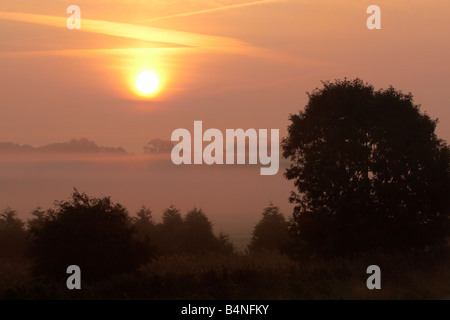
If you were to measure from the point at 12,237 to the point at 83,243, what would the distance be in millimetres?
40205

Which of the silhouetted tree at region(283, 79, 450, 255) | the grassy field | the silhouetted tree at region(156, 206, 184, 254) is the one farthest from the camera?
the silhouetted tree at region(156, 206, 184, 254)

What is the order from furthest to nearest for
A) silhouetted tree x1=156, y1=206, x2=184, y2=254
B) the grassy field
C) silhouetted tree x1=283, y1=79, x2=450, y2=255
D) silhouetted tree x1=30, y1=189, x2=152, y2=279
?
1. silhouetted tree x1=156, y1=206, x2=184, y2=254
2. silhouetted tree x1=283, y1=79, x2=450, y2=255
3. silhouetted tree x1=30, y1=189, x2=152, y2=279
4. the grassy field

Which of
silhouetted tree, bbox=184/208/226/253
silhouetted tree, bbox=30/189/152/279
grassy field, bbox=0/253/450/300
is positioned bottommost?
grassy field, bbox=0/253/450/300

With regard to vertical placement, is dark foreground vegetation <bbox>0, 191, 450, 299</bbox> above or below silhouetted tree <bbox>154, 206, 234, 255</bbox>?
below

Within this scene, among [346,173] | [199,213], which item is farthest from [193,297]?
[199,213]

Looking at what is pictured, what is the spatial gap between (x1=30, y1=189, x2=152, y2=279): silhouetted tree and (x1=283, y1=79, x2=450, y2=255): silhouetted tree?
37.2 ft

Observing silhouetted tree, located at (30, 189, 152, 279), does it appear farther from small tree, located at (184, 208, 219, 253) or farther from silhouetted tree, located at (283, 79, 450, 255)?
small tree, located at (184, 208, 219, 253)

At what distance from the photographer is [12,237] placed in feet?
214

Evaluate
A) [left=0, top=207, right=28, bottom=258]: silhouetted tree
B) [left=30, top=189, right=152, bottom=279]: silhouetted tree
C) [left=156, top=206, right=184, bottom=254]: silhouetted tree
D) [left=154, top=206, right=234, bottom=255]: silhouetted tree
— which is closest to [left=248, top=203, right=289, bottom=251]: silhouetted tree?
→ [left=154, top=206, right=234, bottom=255]: silhouetted tree

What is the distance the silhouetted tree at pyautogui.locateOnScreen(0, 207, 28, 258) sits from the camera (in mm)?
64000

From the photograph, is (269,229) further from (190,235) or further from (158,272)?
(158,272)

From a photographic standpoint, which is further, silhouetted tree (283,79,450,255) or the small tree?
the small tree

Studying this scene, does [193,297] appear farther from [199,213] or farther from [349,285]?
[199,213]

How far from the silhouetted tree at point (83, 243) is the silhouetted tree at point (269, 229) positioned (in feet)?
113
